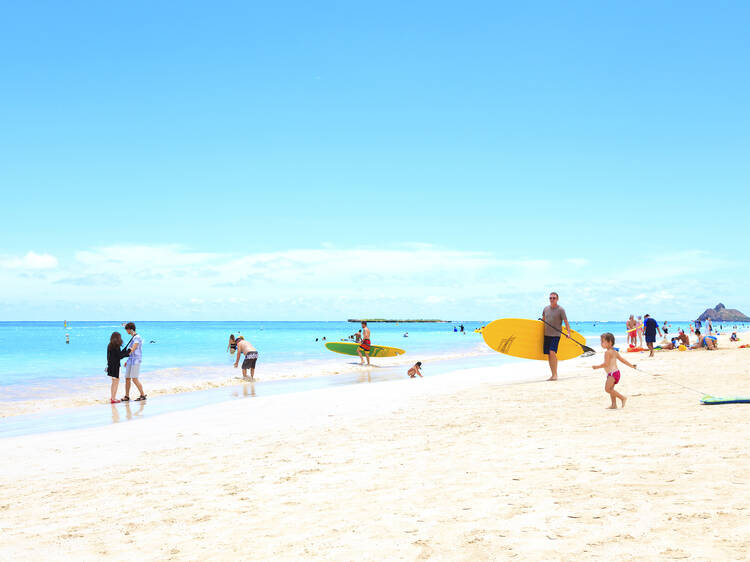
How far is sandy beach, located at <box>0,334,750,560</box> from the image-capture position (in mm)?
3502

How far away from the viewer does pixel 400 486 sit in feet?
15.6

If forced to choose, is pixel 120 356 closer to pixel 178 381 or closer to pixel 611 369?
pixel 178 381

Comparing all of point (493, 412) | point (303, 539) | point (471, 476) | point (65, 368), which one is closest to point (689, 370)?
point (493, 412)

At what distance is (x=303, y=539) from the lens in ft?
12.1

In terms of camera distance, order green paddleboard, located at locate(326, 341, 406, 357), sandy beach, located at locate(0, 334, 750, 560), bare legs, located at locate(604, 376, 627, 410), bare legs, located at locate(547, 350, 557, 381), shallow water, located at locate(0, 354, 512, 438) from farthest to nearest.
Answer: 1. green paddleboard, located at locate(326, 341, 406, 357)
2. bare legs, located at locate(547, 350, 557, 381)
3. shallow water, located at locate(0, 354, 512, 438)
4. bare legs, located at locate(604, 376, 627, 410)
5. sandy beach, located at locate(0, 334, 750, 560)

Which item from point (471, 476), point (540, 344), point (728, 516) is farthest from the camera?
point (540, 344)

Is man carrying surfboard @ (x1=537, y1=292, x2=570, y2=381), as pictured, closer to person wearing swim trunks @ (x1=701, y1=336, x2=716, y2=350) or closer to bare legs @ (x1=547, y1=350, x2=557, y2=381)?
bare legs @ (x1=547, y1=350, x2=557, y2=381)

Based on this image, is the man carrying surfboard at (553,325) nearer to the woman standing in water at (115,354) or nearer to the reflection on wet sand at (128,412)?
the reflection on wet sand at (128,412)

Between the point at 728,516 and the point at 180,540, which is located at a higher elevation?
the point at 728,516

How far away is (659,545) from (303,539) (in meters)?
2.19

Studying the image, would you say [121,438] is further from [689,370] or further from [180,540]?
[689,370]

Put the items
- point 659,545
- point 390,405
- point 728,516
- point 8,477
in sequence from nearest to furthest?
point 659,545 < point 728,516 < point 8,477 < point 390,405

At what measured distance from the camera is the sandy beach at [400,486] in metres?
3.50

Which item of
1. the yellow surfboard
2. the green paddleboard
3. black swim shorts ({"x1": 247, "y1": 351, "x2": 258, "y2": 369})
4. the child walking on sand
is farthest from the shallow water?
the child walking on sand
